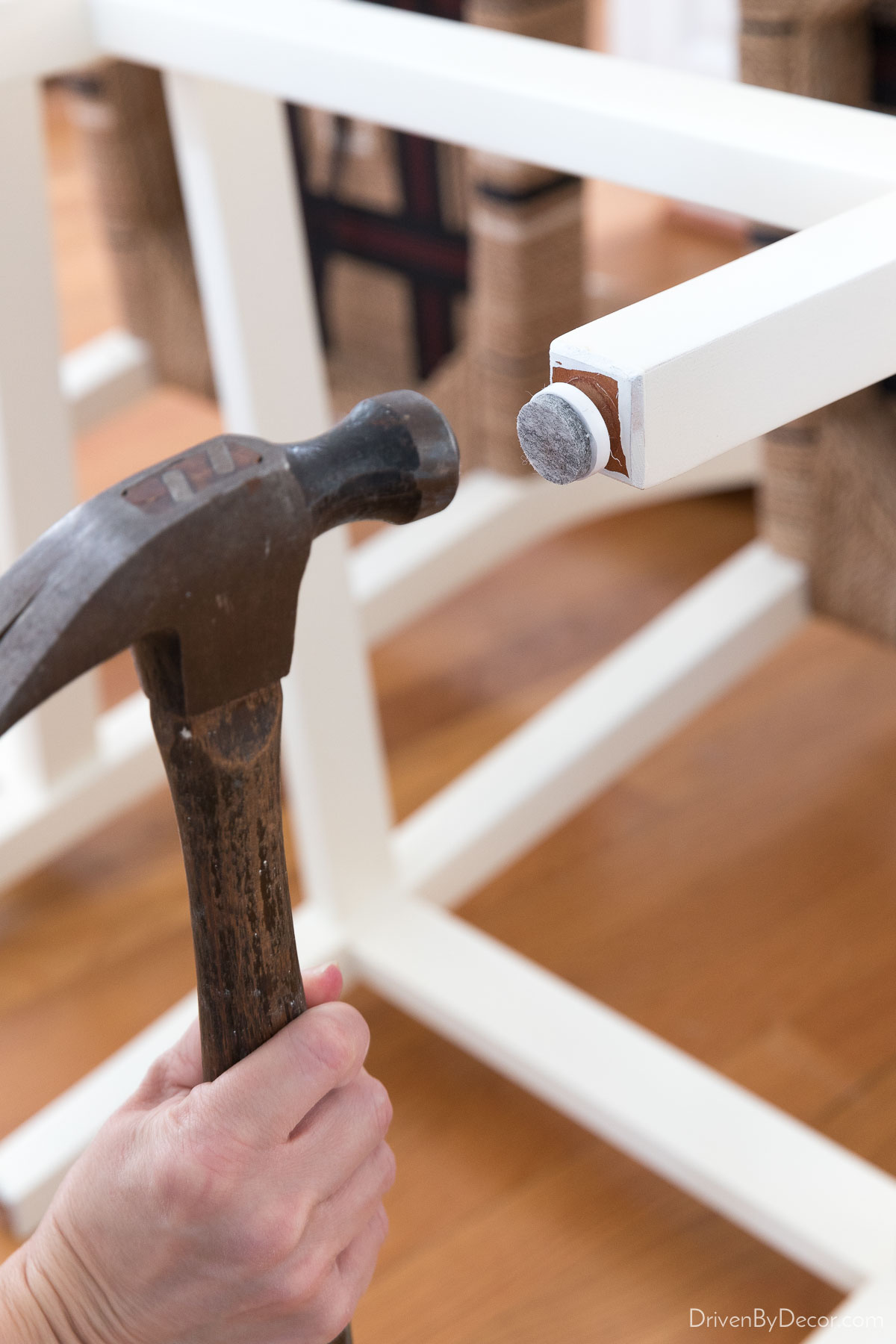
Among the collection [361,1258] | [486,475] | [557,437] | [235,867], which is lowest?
[486,475]

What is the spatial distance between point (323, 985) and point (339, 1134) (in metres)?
0.05

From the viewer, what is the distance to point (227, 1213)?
0.42 metres

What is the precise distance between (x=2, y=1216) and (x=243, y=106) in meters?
0.61

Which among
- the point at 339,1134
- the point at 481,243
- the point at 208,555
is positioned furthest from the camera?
the point at 481,243

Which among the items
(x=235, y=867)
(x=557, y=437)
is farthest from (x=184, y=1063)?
(x=557, y=437)

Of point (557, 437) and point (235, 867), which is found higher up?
point (557, 437)

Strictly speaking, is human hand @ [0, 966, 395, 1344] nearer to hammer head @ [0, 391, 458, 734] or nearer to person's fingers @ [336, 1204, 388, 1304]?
person's fingers @ [336, 1204, 388, 1304]

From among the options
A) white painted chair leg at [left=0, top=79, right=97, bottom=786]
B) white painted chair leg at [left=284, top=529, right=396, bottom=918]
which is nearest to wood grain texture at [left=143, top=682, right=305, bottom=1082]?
white painted chair leg at [left=284, top=529, right=396, bottom=918]

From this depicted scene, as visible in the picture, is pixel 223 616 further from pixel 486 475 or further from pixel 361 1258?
pixel 486 475

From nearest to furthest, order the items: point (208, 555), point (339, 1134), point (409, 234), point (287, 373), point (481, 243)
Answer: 1. point (208, 555)
2. point (339, 1134)
3. point (287, 373)
4. point (481, 243)
5. point (409, 234)

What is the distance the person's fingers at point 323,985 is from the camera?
0.49 m

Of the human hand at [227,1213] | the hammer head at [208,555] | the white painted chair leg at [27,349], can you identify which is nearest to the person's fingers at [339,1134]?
the human hand at [227,1213]

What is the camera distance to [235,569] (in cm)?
36

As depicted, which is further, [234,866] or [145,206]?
[145,206]
